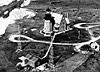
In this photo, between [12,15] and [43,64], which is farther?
[12,15]

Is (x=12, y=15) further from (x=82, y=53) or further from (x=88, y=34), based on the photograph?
(x=82, y=53)

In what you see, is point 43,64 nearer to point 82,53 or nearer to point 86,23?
point 82,53

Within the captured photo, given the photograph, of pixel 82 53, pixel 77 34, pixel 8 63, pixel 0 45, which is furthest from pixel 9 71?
pixel 77 34

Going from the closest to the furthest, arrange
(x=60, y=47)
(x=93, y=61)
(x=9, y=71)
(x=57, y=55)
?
(x=9, y=71) < (x=93, y=61) < (x=57, y=55) < (x=60, y=47)

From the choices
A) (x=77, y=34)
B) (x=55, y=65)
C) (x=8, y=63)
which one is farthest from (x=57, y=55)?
(x=77, y=34)

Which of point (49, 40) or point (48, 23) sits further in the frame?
point (48, 23)

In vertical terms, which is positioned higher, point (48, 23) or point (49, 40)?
point (48, 23)

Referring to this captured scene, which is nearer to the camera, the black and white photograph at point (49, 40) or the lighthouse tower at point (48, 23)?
the black and white photograph at point (49, 40)

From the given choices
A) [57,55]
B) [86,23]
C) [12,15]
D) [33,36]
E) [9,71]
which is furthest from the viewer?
[12,15]

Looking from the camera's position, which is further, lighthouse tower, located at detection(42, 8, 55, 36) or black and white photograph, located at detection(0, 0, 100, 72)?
lighthouse tower, located at detection(42, 8, 55, 36)
